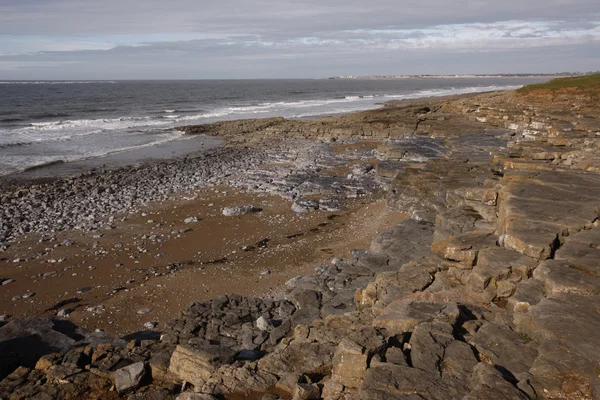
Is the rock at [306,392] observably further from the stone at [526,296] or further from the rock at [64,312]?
the rock at [64,312]

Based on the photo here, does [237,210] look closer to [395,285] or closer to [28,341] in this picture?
[28,341]

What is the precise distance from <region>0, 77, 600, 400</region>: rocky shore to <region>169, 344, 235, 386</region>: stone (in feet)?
0.07

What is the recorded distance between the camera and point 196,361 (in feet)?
24.1

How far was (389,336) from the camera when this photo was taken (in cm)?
684

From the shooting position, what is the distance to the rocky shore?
594 centimetres

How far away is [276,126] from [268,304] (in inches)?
1366

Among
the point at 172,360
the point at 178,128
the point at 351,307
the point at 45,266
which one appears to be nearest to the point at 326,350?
the point at 172,360

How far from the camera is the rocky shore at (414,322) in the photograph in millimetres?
5938

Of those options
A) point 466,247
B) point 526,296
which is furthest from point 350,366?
point 466,247

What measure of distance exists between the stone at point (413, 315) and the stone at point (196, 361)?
2.53m

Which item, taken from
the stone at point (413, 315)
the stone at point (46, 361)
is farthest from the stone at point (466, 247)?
the stone at point (46, 361)

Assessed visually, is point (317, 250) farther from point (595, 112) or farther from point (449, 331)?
point (595, 112)

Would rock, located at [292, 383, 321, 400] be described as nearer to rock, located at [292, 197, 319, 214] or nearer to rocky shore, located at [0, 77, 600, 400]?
rocky shore, located at [0, 77, 600, 400]

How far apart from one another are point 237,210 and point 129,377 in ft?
37.0
